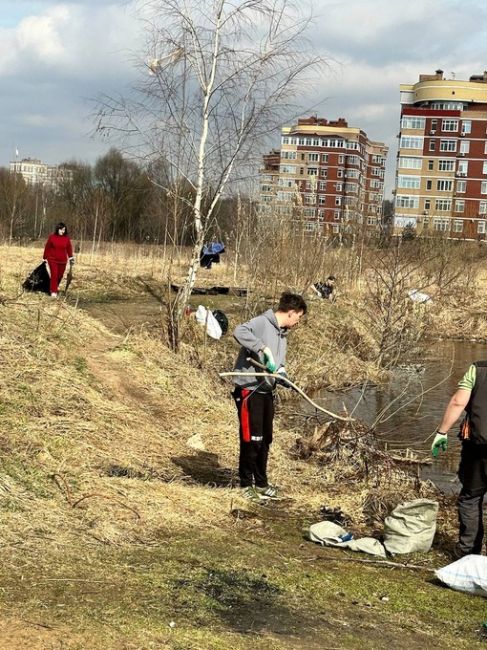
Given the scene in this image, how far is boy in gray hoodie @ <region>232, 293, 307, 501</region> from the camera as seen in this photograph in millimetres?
6340

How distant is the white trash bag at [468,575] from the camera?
4.89m

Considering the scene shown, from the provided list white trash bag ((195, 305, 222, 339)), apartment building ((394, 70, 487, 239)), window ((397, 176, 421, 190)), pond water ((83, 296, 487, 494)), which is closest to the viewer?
pond water ((83, 296, 487, 494))

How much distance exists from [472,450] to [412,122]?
7729 centimetres

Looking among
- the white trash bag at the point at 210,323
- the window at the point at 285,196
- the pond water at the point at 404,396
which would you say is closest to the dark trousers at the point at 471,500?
the pond water at the point at 404,396

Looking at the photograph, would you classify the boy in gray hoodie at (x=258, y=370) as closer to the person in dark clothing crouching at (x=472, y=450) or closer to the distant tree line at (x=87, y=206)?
the person in dark clothing crouching at (x=472, y=450)

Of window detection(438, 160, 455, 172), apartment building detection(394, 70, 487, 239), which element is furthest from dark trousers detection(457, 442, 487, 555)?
window detection(438, 160, 455, 172)

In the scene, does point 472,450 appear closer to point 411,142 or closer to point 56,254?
point 56,254

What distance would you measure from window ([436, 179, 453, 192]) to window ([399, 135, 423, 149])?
4.19m

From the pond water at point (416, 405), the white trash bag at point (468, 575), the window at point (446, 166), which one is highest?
the window at point (446, 166)

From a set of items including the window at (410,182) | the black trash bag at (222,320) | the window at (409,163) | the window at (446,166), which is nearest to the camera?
the black trash bag at (222,320)

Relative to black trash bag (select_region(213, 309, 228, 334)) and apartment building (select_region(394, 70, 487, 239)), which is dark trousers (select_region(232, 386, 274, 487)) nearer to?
black trash bag (select_region(213, 309, 228, 334))

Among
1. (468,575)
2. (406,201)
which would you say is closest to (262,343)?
(468,575)

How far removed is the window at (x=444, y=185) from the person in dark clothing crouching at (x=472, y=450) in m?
74.7

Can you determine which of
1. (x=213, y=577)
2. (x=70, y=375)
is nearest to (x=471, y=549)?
(x=213, y=577)
